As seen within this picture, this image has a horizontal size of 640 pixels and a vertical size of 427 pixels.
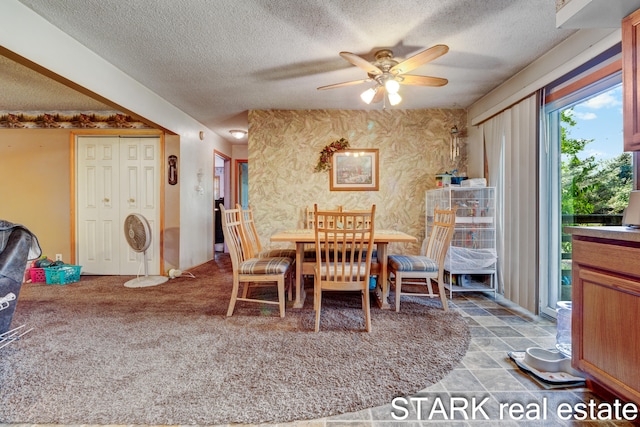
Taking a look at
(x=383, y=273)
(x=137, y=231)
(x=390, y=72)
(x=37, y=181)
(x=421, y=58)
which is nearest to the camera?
(x=421, y=58)

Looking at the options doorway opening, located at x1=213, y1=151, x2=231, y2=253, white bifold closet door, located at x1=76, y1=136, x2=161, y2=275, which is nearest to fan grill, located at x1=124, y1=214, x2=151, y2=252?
white bifold closet door, located at x1=76, y1=136, x2=161, y2=275

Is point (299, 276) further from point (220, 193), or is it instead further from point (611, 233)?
point (220, 193)

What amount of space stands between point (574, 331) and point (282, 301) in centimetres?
193

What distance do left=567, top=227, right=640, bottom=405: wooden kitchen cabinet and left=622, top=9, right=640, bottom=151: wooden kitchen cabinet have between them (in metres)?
0.53

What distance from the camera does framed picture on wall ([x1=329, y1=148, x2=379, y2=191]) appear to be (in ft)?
13.9

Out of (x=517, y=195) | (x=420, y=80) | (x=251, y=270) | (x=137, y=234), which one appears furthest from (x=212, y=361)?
(x=517, y=195)

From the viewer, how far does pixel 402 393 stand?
4.95 feet

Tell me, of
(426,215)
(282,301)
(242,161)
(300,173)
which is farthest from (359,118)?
(242,161)

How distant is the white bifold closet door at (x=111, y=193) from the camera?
13.8 feet

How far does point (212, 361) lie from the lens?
182 centimetres

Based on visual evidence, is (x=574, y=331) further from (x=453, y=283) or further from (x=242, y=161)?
(x=242, y=161)

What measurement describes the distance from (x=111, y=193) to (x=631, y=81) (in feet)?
17.6

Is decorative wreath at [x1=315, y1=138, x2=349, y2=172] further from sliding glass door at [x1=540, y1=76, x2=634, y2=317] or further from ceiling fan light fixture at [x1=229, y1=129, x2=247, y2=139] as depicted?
sliding glass door at [x1=540, y1=76, x2=634, y2=317]

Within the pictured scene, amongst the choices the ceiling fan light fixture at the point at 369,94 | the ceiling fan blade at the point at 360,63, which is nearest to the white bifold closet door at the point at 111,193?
the ceiling fan light fixture at the point at 369,94
